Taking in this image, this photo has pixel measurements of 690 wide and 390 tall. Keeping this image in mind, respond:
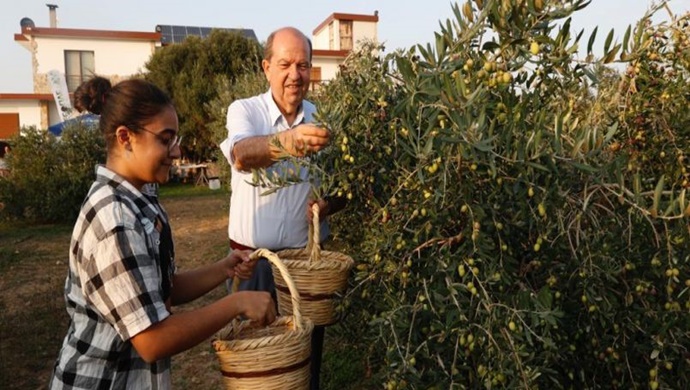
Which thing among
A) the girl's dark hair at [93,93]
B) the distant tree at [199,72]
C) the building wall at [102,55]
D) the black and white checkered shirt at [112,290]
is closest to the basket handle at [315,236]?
the black and white checkered shirt at [112,290]

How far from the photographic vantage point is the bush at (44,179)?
11.7m

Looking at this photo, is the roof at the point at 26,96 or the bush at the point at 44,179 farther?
the roof at the point at 26,96

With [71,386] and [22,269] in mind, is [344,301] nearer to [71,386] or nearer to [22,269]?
[71,386]

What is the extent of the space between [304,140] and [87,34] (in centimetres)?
2921

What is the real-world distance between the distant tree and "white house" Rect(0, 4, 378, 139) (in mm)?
4784

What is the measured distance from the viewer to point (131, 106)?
173 centimetres

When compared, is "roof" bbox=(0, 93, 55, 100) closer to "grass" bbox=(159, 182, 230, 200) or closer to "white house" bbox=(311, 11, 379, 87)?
"grass" bbox=(159, 182, 230, 200)

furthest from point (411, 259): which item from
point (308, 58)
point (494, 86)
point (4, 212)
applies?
point (4, 212)

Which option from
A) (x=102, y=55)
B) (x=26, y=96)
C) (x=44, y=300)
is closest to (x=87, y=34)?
(x=102, y=55)

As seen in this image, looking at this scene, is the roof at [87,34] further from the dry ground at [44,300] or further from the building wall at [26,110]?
the dry ground at [44,300]

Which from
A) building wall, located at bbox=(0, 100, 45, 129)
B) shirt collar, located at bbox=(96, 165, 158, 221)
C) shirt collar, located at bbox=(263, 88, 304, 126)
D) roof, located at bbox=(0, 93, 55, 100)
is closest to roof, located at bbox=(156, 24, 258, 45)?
roof, located at bbox=(0, 93, 55, 100)

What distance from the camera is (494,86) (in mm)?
1615

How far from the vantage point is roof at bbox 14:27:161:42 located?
2638cm

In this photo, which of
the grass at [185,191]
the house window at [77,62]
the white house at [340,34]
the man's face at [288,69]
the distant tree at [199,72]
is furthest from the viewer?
the white house at [340,34]
